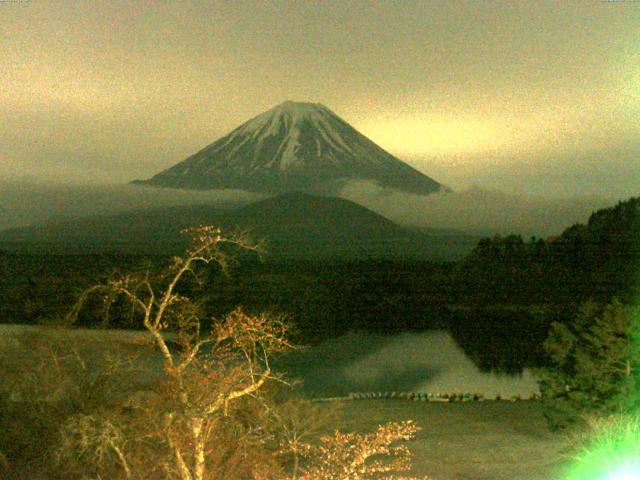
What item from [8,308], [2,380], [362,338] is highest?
[2,380]

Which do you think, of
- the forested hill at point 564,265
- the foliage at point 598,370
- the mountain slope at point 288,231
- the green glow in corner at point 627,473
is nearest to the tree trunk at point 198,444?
the green glow in corner at point 627,473

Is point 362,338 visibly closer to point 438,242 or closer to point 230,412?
point 230,412

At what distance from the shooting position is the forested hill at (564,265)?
2955cm

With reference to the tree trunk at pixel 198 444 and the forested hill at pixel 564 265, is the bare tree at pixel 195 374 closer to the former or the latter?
the tree trunk at pixel 198 444

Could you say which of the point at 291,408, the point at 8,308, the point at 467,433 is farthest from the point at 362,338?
the point at 291,408

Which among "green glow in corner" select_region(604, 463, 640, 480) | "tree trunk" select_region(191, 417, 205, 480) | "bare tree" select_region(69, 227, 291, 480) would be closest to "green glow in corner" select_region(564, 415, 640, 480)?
"green glow in corner" select_region(604, 463, 640, 480)

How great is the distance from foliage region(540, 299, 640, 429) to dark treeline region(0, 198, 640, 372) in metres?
13.3

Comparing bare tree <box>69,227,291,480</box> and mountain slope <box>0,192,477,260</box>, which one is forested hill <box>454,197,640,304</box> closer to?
mountain slope <box>0,192,477,260</box>

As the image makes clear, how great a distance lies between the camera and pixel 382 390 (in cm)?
1708

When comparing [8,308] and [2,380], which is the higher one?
[2,380]

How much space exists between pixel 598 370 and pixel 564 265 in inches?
974

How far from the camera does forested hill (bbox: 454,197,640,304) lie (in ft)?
96.9

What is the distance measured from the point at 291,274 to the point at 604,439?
77.7 feet

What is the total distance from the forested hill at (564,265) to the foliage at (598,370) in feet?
67.2
